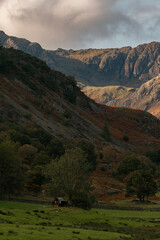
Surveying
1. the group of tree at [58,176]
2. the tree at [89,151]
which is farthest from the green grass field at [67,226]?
the tree at [89,151]

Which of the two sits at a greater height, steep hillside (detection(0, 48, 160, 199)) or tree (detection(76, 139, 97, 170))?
steep hillside (detection(0, 48, 160, 199))

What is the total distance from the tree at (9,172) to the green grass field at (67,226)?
56.5 ft

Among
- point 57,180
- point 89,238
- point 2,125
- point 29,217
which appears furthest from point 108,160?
point 89,238

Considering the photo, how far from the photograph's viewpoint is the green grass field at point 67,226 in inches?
1228

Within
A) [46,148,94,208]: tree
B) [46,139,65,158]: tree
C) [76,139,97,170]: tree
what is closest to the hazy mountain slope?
[76,139,97,170]: tree

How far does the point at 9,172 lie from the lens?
7469 cm

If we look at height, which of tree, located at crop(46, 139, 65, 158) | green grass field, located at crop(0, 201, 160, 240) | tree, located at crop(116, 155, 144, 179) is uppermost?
tree, located at crop(46, 139, 65, 158)

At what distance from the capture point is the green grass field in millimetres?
31188

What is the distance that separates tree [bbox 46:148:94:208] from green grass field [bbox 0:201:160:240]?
154 inches

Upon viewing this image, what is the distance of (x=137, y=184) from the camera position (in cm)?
9550

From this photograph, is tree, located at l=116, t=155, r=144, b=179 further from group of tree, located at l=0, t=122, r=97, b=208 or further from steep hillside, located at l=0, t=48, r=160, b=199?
group of tree, located at l=0, t=122, r=97, b=208

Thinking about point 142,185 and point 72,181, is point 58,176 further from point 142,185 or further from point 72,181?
point 142,185

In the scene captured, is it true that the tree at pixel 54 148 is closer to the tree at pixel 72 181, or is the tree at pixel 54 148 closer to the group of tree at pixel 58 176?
the group of tree at pixel 58 176

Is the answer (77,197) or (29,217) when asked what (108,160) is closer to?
(77,197)
